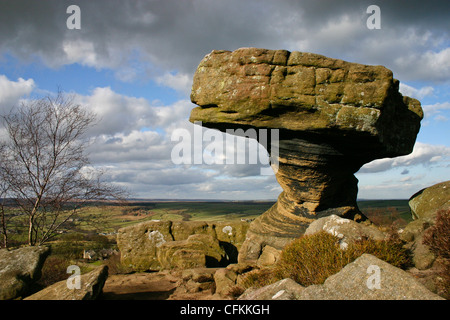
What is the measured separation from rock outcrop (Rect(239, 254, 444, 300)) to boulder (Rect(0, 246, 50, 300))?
753cm

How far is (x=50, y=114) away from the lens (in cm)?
1249

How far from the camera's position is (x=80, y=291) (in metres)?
7.19

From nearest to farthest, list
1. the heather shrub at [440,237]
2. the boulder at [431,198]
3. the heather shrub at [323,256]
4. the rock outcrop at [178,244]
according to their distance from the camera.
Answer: the heather shrub at [440,237], the heather shrub at [323,256], the boulder at [431,198], the rock outcrop at [178,244]

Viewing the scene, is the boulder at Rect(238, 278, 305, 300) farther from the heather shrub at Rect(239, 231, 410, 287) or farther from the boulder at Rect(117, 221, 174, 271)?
the boulder at Rect(117, 221, 174, 271)

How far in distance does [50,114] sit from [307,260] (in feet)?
42.6

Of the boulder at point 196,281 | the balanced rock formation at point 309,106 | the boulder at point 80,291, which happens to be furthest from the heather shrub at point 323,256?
the boulder at point 80,291

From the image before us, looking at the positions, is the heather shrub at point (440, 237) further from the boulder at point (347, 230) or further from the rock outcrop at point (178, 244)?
the rock outcrop at point (178, 244)

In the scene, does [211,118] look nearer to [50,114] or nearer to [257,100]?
[257,100]

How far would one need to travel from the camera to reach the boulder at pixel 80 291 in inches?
275

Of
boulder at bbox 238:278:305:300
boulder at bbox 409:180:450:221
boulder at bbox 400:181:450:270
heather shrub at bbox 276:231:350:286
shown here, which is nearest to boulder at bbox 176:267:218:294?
heather shrub at bbox 276:231:350:286

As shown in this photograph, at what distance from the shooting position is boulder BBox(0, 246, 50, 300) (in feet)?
25.8

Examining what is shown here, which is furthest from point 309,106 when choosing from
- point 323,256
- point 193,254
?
point 193,254

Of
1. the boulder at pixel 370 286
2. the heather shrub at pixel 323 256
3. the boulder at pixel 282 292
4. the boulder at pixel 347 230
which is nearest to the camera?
the boulder at pixel 370 286

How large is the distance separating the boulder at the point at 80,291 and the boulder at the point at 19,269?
0.98 meters
